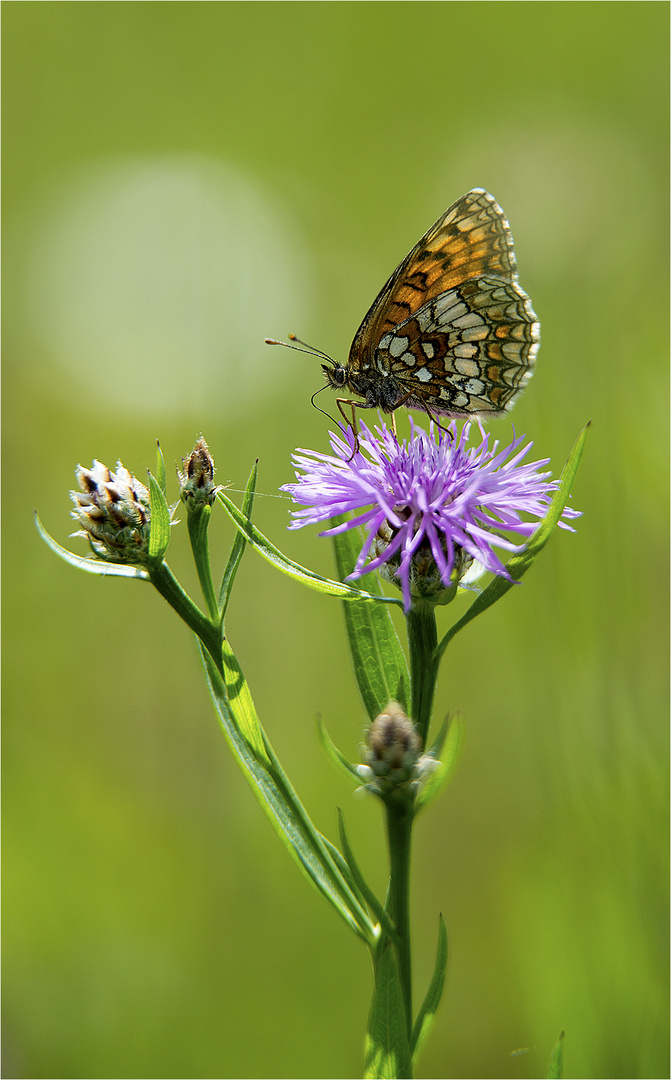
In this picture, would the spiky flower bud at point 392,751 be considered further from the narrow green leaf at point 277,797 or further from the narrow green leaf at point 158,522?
the narrow green leaf at point 158,522

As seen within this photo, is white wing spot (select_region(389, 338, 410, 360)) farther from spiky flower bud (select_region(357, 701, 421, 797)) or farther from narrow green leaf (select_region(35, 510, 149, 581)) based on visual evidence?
spiky flower bud (select_region(357, 701, 421, 797))

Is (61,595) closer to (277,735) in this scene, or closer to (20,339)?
(277,735)

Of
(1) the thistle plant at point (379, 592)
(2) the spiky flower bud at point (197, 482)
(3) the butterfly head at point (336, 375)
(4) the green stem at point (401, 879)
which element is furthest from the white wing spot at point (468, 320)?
(4) the green stem at point (401, 879)

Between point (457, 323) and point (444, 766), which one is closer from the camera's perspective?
point (444, 766)

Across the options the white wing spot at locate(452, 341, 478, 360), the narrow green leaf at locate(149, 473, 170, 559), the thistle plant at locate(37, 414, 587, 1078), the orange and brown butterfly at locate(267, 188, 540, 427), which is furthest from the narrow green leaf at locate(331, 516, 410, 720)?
the white wing spot at locate(452, 341, 478, 360)

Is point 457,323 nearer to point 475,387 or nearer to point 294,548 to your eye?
point 475,387

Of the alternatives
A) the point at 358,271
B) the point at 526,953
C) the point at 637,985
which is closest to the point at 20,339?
the point at 358,271

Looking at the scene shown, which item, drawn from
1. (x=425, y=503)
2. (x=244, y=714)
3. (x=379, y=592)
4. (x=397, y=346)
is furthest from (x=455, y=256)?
(x=244, y=714)
